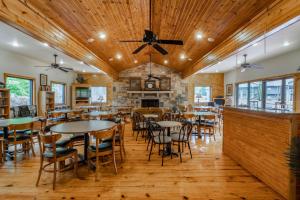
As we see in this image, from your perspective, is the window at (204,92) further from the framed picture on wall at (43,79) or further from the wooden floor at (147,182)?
the framed picture on wall at (43,79)

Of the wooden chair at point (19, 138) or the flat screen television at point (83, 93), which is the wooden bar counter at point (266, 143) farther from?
the flat screen television at point (83, 93)

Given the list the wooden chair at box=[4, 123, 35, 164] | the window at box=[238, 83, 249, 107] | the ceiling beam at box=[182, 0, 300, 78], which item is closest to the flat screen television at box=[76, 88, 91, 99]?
the wooden chair at box=[4, 123, 35, 164]

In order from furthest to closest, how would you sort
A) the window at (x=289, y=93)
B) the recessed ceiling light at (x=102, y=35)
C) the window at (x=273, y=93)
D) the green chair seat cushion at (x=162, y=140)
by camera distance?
1. the window at (x=273, y=93)
2. the window at (x=289, y=93)
3. the recessed ceiling light at (x=102, y=35)
4. the green chair seat cushion at (x=162, y=140)

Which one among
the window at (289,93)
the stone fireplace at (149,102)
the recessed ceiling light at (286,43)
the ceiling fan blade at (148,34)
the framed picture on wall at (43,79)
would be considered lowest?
the stone fireplace at (149,102)

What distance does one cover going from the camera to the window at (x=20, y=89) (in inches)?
231

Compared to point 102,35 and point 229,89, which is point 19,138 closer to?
point 102,35

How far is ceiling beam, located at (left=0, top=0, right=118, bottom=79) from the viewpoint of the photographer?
7.66 ft

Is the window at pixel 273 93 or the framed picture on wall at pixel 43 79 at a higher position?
the framed picture on wall at pixel 43 79

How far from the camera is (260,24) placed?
2.94 meters

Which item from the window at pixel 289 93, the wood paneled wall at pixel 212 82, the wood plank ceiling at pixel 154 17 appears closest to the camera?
the wood plank ceiling at pixel 154 17

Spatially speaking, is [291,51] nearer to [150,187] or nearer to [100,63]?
[150,187]

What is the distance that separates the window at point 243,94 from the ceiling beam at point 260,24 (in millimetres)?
4663

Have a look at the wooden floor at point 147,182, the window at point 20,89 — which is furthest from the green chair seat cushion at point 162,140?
the window at point 20,89

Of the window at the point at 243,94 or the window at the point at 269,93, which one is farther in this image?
the window at the point at 243,94
